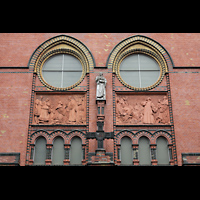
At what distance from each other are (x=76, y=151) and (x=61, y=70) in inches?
174

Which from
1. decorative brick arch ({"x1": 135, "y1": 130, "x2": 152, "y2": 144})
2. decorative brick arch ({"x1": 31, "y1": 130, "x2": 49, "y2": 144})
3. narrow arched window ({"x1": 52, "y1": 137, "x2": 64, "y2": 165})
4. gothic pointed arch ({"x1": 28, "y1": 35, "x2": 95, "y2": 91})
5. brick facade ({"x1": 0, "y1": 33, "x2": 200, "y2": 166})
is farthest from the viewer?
gothic pointed arch ({"x1": 28, "y1": 35, "x2": 95, "y2": 91})

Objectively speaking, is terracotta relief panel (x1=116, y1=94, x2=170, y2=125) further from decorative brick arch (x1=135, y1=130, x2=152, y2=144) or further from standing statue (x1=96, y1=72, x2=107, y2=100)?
standing statue (x1=96, y1=72, x2=107, y2=100)

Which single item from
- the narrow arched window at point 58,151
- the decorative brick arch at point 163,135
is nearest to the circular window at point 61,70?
the narrow arched window at point 58,151

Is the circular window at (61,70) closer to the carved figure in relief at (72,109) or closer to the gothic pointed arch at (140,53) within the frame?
the carved figure in relief at (72,109)

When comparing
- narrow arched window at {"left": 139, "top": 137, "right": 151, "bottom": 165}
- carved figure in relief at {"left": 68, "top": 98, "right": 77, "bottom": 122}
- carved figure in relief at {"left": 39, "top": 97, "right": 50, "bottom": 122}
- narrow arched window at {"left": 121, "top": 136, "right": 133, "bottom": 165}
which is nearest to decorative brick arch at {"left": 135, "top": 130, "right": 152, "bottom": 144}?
narrow arched window at {"left": 139, "top": 137, "right": 151, "bottom": 165}

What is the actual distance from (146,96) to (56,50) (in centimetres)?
532

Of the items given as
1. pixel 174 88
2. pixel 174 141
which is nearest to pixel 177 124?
pixel 174 141

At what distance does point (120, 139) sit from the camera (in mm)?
14320

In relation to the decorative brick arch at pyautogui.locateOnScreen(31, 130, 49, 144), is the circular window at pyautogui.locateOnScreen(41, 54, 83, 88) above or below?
above

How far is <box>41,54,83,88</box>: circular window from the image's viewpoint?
619 inches

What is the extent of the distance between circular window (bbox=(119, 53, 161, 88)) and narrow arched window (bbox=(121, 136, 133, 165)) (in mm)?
2954

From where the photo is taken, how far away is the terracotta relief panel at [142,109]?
14680mm

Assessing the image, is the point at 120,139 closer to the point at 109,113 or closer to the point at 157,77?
the point at 109,113
